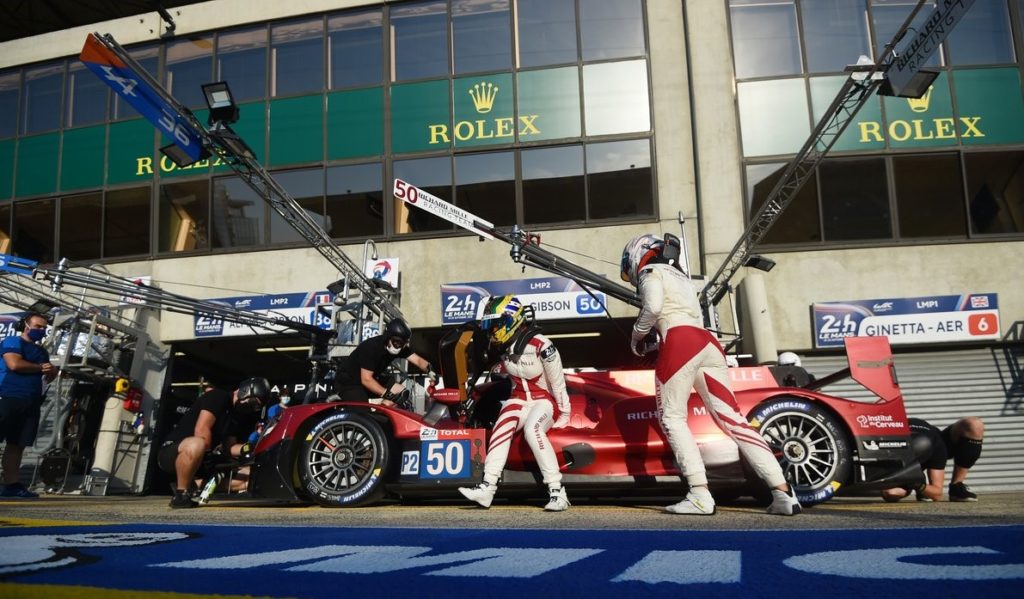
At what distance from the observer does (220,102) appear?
10508 mm

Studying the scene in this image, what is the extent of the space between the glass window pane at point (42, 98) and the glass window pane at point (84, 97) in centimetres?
34

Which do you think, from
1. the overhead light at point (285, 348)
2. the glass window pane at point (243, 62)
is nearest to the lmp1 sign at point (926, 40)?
the overhead light at point (285, 348)

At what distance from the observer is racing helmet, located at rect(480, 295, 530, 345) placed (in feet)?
20.6

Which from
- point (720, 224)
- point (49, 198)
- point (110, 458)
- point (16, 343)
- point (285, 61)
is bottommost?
point (110, 458)

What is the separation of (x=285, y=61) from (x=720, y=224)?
400 inches

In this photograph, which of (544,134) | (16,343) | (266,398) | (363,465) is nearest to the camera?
(363,465)

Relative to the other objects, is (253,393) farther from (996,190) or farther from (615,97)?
(996,190)

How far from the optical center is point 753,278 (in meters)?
14.2

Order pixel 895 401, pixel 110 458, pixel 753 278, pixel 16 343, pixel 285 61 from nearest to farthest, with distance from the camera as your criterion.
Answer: pixel 895 401 → pixel 16 343 → pixel 110 458 → pixel 753 278 → pixel 285 61

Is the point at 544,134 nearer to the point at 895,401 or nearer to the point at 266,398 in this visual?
the point at 266,398

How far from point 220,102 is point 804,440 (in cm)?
862

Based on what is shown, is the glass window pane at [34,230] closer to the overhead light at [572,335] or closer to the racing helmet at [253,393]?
the overhead light at [572,335]

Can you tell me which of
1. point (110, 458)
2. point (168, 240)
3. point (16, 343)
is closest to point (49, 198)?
point (168, 240)

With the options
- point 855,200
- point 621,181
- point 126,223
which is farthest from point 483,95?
point 126,223
